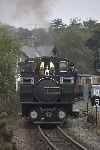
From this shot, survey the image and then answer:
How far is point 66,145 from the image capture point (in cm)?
1468

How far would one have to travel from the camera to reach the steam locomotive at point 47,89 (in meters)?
20.0

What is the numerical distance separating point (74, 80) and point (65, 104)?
1109 millimetres

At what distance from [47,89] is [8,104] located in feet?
17.6

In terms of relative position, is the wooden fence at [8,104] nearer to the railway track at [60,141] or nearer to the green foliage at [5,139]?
the railway track at [60,141]

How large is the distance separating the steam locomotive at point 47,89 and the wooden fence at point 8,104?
10.2ft

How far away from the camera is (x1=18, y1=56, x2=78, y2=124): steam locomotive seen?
20.0m

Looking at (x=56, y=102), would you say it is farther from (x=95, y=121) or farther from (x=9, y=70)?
(x=9, y=70)

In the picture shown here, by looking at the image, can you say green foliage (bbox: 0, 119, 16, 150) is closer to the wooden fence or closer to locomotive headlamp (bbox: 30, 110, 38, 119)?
locomotive headlamp (bbox: 30, 110, 38, 119)

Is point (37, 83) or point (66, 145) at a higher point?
point (37, 83)

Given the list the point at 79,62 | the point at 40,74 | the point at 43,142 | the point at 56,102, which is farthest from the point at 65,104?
the point at 79,62

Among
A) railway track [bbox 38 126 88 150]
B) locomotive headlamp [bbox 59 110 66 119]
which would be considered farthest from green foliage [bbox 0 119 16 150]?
locomotive headlamp [bbox 59 110 66 119]

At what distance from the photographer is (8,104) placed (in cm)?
2484

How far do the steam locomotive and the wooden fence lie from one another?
10.2 feet

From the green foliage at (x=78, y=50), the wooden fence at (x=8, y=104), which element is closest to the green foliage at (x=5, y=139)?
the wooden fence at (x=8, y=104)
